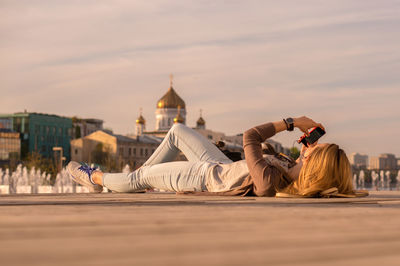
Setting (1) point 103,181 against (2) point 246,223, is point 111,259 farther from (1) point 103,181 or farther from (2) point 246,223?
(1) point 103,181

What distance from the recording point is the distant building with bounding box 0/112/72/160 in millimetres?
83250

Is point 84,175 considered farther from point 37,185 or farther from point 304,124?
point 37,185

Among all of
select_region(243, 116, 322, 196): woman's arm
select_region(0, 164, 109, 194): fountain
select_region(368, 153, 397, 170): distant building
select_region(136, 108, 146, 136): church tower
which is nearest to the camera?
select_region(243, 116, 322, 196): woman's arm

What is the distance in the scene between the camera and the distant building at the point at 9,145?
8075 centimetres

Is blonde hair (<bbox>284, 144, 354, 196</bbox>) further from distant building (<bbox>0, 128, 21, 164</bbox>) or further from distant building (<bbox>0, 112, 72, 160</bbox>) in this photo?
distant building (<bbox>0, 112, 72, 160</bbox>)

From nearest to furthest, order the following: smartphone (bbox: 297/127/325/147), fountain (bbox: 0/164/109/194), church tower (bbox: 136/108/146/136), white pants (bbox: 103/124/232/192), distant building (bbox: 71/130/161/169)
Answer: smartphone (bbox: 297/127/325/147) → white pants (bbox: 103/124/232/192) → fountain (bbox: 0/164/109/194) → distant building (bbox: 71/130/161/169) → church tower (bbox: 136/108/146/136)

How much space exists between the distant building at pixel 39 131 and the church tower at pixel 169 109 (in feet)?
62.3

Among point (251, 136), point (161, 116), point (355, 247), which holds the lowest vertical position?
point (355, 247)

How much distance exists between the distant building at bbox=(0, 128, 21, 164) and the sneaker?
7599 centimetres

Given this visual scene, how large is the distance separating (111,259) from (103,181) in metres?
5.60

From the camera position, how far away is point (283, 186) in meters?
5.01

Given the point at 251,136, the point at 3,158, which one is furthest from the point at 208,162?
the point at 3,158

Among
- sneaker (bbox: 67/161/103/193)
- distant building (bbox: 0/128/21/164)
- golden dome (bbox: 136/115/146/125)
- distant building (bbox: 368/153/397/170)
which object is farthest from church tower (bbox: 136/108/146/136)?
sneaker (bbox: 67/161/103/193)

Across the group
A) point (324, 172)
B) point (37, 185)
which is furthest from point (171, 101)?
point (324, 172)
